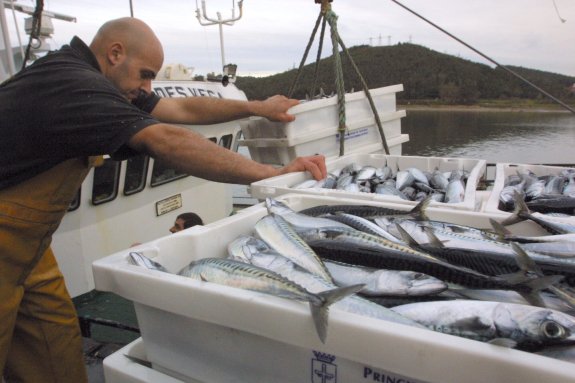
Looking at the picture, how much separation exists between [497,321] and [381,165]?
9.56 feet

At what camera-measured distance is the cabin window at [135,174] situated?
5148 mm

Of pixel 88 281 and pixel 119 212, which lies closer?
pixel 88 281

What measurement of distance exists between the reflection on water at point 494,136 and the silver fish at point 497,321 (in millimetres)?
23322

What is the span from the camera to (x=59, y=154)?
1858 mm

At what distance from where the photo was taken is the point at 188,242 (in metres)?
1.79

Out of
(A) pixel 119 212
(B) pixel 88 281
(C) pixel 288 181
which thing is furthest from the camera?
(A) pixel 119 212

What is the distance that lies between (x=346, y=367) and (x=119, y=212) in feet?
15.1

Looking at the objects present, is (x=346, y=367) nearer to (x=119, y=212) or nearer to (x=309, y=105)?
(x=309, y=105)

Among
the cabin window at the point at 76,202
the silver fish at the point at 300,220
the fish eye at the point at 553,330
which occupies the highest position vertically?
the silver fish at the point at 300,220

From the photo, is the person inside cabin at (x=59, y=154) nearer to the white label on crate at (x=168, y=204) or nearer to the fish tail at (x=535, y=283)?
the fish tail at (x=535, y=283)

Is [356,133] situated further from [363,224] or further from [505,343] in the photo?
[505,343]

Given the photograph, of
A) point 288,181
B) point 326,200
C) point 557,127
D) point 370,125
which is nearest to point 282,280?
point 326,200

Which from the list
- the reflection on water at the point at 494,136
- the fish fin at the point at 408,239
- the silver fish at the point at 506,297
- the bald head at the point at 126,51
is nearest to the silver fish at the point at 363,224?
the fish fin at the point at 408,239

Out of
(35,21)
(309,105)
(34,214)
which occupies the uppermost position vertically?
(35,21)
